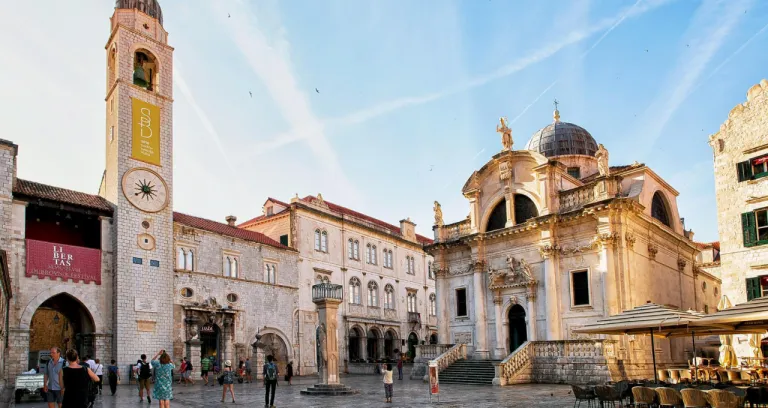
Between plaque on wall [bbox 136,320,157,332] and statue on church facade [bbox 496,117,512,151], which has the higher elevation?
statue on church facade [bbox 496,117,512,151]

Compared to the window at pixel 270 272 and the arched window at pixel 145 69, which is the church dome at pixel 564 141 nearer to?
the window at pixel 270 272

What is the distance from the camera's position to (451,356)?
32.0 metres

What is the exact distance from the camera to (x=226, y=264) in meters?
38.7

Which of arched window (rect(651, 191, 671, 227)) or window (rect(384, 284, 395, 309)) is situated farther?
window (rect(384, 284, 395, 309))

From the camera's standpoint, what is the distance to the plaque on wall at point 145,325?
108 ft

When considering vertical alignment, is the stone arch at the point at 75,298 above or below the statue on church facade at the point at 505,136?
below

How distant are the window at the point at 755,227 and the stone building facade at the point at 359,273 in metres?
24.1

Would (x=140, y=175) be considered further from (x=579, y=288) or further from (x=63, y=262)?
(x=579, y=288)

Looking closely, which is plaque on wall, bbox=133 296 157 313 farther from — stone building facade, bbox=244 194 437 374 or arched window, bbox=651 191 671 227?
arched window, bbox=651 191 671 227

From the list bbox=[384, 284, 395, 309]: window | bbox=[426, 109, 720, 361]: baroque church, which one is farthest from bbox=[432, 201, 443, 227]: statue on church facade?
bbox=[384, 284, 395, 309]: window

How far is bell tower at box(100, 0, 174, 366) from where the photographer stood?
32.8 meters

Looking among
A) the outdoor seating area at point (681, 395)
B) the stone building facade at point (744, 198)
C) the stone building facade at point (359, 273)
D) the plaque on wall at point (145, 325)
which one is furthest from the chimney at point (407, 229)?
the outdoor seating area at point (681, 395)

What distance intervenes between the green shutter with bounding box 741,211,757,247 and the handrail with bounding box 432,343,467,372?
45.1ft

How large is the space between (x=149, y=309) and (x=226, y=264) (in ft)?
20.4
